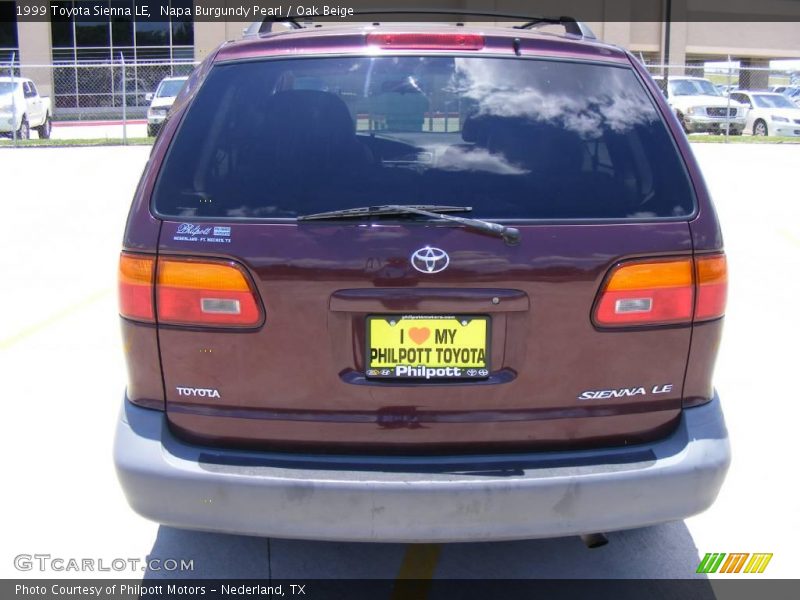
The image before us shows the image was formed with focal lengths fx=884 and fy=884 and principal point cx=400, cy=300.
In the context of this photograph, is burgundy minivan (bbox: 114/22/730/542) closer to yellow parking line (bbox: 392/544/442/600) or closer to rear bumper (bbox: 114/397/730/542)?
rear bumper (bbox: 114/397/730/542)

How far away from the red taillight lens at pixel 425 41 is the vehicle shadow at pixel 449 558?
1.98 m

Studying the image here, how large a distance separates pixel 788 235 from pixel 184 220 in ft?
29.9

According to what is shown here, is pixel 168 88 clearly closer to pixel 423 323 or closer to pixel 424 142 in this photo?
pixel 424 142

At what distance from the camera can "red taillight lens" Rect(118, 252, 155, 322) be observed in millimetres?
2852

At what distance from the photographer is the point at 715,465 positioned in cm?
287

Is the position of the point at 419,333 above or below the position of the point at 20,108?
below

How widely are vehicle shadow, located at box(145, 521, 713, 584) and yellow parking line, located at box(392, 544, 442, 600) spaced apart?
3cm

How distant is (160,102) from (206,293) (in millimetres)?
21643

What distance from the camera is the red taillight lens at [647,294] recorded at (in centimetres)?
282

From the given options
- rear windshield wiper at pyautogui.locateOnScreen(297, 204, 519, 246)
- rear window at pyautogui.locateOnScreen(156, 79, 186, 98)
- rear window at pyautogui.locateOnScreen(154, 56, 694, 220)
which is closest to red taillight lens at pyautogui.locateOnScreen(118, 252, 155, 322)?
rear window at pyautogui.locateOnScreen(154, 56, 694, 220)

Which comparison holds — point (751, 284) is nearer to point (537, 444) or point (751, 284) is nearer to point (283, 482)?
point (537, 444)

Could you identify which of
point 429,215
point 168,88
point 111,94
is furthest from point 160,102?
point 429,215

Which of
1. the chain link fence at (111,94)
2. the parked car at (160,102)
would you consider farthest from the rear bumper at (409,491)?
the chain link fence at (111,94)

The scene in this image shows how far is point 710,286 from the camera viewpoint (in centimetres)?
291
